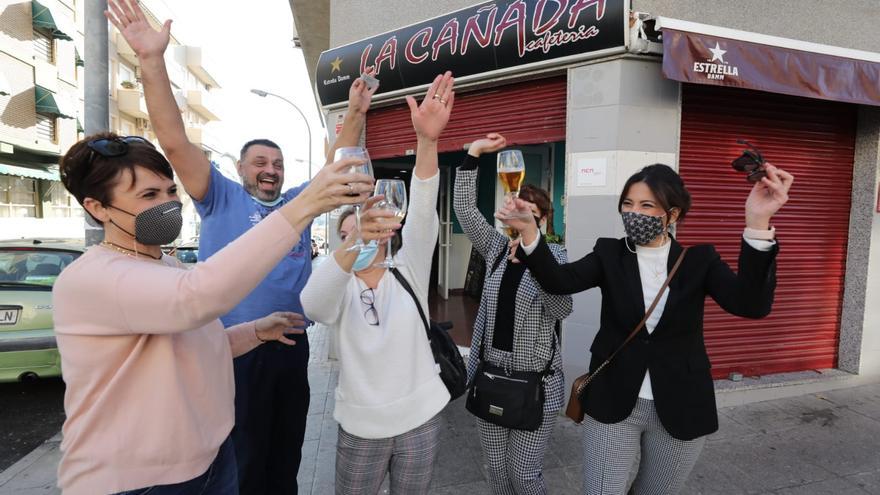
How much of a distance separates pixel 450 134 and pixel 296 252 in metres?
3.34

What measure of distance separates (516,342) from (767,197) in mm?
1265

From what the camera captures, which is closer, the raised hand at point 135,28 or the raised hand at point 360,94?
the raised hand at point 135,28

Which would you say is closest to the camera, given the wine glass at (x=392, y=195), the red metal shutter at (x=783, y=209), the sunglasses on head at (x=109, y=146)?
the sunglasses on head at (x=109, y=146)

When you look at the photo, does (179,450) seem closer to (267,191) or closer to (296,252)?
(296,252)

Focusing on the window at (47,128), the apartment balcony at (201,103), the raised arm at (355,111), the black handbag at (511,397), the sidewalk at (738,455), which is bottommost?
the sidewalk at (738,455)

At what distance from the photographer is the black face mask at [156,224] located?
1356mm

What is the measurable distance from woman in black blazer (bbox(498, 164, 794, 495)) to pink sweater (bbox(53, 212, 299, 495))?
1.22m

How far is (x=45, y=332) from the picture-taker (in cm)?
472

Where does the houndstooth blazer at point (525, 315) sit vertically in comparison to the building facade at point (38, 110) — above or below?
below

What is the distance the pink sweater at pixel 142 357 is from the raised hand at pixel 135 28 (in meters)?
0.70

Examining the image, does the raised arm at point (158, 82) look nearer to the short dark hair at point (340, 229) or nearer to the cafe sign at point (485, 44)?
the short dark hair at point (340, 229)

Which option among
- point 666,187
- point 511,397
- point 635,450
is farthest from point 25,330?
point 666,187

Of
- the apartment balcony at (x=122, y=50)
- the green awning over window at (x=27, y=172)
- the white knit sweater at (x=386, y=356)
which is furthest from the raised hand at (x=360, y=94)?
the apartment balcony at (x=122, y=50)

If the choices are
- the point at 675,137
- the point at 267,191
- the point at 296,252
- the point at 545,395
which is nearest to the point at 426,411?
the point at 545,395
